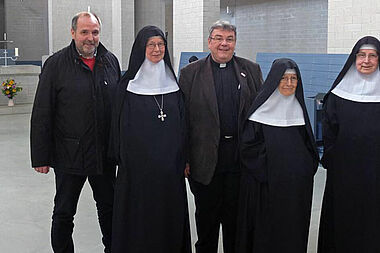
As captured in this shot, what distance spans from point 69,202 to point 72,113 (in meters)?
0.61

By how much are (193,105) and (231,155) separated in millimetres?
422

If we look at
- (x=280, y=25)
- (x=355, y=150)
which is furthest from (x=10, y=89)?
(x=355, y=150)

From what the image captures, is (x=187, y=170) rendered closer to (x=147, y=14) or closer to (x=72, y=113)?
(x=72, y=113)

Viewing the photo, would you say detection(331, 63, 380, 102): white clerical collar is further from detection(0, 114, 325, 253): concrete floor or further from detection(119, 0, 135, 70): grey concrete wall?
detection(119, 0, 135, 70): grey concrete wall

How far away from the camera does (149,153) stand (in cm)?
339

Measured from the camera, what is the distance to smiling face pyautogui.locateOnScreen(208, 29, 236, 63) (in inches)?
135

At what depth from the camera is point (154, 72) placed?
3.36 meters

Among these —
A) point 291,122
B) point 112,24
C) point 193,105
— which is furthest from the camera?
point 112,24

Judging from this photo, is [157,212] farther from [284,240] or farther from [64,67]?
[64,67]

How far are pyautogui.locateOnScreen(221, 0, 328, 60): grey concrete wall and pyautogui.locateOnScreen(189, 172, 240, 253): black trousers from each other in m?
10.1

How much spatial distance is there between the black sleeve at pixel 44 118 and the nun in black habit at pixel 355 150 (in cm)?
184

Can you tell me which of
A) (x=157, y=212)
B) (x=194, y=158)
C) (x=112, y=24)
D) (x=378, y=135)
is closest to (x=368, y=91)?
(x=378, y=135)

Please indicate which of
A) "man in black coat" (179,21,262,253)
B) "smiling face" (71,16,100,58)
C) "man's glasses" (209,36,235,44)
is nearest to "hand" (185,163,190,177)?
"man in black coat" (179,21,262,253)

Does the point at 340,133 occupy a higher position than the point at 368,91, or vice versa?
the point at 368,91
